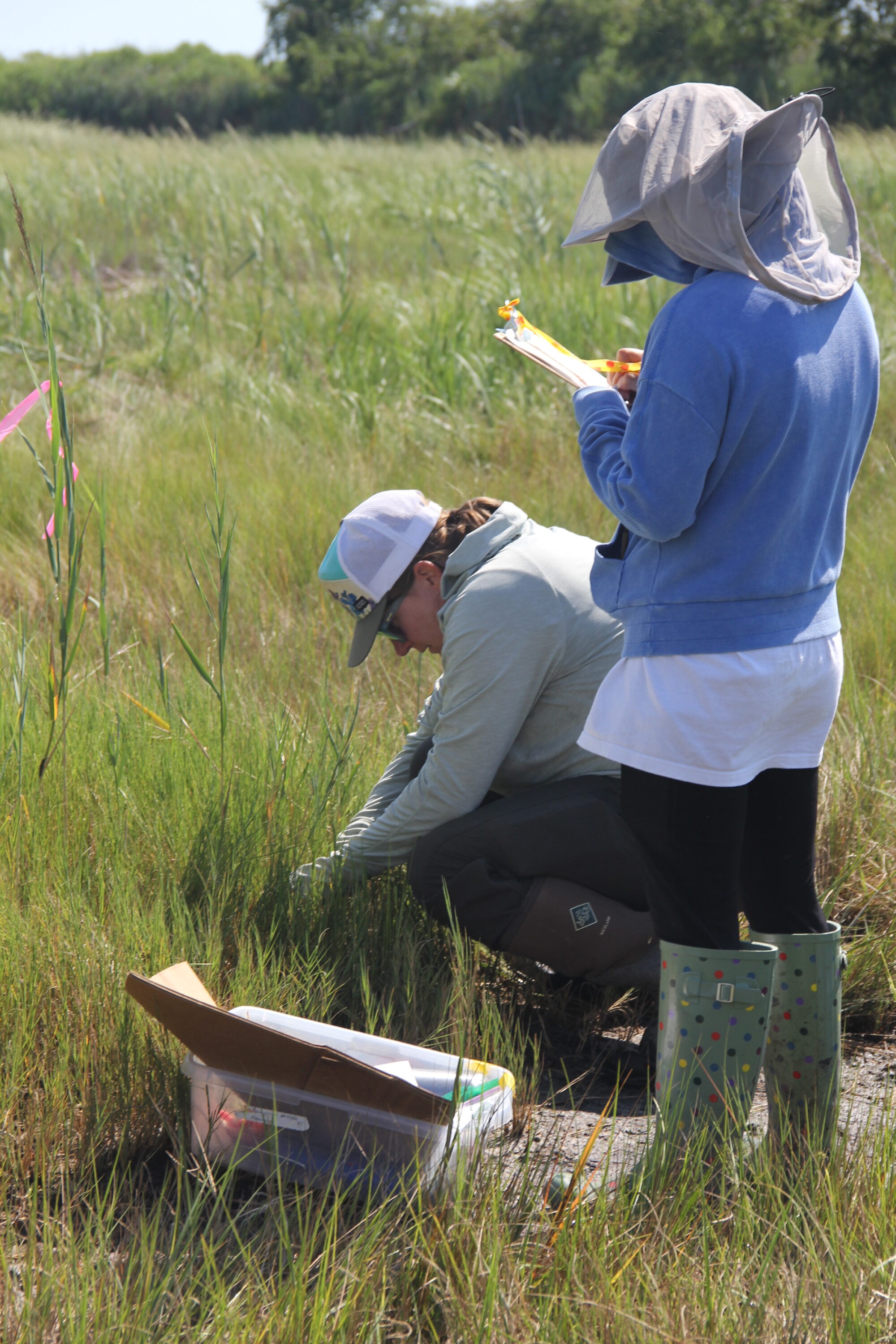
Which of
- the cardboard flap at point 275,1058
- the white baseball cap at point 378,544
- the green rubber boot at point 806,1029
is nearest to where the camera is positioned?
Result: the cardboard flap at point 275,1058

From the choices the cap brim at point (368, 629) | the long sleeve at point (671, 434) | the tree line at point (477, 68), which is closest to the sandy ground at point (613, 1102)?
the long sleeve at point (671, 434)

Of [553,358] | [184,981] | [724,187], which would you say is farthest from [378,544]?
[724,187]

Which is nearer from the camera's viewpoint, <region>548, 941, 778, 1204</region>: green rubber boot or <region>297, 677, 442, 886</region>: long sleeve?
<region>548, 941, 778, 1204</region>: green rubber boot

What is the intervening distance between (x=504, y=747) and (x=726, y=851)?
709mm

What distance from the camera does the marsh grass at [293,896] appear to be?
1348 millimetres

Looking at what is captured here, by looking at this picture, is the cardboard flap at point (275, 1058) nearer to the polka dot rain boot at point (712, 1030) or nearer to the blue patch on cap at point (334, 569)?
the polka dot rain boot at point (712, 1030)

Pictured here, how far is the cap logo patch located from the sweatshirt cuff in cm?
102

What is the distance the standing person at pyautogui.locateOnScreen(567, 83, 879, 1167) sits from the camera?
1409mm

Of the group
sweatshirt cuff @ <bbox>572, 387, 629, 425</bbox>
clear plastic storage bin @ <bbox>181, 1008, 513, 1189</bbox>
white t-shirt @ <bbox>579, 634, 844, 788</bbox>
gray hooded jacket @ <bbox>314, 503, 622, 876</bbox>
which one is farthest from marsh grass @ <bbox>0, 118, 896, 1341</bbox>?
sweatshirt cuff @ <bbox>572, 387, 629, 425</bbox>

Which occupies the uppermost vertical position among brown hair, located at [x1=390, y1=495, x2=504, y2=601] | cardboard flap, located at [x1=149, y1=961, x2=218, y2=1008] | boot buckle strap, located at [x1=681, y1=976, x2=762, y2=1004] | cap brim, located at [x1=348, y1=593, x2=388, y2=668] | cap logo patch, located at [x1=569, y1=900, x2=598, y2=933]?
brown hair, located at [x1=390, y1=495, x2=504, y2=601]

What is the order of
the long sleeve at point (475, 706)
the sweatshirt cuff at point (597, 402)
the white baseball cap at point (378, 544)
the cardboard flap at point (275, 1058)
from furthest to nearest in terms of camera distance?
the white baseball cap at point (378, 544), the long sleeve at point (475, 706), the sweatshirt cuff at point (597, 402), the cardboard flap at point (275, 1058)

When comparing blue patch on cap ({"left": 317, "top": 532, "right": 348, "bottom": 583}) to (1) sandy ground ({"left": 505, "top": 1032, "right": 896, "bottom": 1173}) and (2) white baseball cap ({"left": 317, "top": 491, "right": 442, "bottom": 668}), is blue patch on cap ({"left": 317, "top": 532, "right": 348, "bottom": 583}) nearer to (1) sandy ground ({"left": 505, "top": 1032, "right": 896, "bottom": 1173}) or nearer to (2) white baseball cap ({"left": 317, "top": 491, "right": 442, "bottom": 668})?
(2) white baseball cap ({"left": 317, "top": 491, "right": 442, "bottom": 668})

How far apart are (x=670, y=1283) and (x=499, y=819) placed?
102 cm

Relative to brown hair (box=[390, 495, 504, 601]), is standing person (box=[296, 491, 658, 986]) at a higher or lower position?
lower
